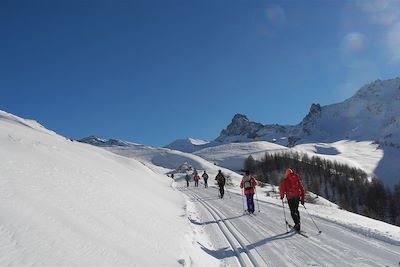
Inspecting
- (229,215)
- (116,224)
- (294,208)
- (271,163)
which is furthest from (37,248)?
(271,163)

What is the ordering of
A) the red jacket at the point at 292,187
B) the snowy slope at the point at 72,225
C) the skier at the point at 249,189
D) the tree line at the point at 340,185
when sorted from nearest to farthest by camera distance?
the snowy slope at the point at 72,225, the red jacket at the point at 292,187, the skier at the point at 249,189, the tree line at the point at 340,185

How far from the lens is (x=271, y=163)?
612 feet

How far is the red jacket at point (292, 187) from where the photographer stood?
13.6m

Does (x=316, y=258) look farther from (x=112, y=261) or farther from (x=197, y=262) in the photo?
(x=112, y=261)

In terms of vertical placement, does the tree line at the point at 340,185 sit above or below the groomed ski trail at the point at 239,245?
above

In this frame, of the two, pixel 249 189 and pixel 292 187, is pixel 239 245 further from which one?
pixel 249 189

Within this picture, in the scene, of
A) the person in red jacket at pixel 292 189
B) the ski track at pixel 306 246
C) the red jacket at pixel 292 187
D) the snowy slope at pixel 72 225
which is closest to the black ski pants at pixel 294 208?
the person in red jacket at pixel 292 189

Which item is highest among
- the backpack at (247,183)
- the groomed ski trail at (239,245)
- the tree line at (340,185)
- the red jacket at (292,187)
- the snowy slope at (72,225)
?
the tree line at (340,185)

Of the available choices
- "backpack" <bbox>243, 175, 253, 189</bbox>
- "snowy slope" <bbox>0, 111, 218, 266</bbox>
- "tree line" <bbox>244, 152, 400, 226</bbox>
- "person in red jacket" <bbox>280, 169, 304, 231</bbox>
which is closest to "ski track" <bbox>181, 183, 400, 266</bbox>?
"person in red jacket" <bbox>280, 169, 304, 231</bbox>

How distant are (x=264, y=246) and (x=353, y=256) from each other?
8.18 feet

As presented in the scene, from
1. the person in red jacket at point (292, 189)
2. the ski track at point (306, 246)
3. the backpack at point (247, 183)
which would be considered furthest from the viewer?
the backpack at point (247, 183)

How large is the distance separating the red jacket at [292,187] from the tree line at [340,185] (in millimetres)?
107128

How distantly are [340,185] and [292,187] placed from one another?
160896 millimetres

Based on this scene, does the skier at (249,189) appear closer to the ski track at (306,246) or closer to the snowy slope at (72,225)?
the ski track at (306,246)
